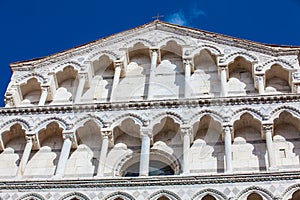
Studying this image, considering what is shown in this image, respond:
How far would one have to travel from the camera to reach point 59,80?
12.4 meters

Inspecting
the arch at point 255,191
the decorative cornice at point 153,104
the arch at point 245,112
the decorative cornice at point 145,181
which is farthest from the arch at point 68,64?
the arch at point 255,191

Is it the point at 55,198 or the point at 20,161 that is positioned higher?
the point at 20,161

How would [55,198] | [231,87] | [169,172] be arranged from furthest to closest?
[231,87] < [169,172] < [55,198]

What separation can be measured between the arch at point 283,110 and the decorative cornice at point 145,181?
1392mm

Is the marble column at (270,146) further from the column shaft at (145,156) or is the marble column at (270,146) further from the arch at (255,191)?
the column shaft at (145,156)

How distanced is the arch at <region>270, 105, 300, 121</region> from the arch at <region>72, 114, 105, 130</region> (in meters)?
2.64

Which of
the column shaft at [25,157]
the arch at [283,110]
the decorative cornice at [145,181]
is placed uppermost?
the arch at [283,110]

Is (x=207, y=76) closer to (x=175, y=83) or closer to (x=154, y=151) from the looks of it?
(x=175, y=83)

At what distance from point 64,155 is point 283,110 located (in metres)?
3.43

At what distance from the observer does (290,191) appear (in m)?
9.30

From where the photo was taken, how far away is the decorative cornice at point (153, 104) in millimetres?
10930

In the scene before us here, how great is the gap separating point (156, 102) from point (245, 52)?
212cm

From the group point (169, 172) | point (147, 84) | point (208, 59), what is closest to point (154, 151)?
point (169, 172)

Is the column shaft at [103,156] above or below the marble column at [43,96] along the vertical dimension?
below
